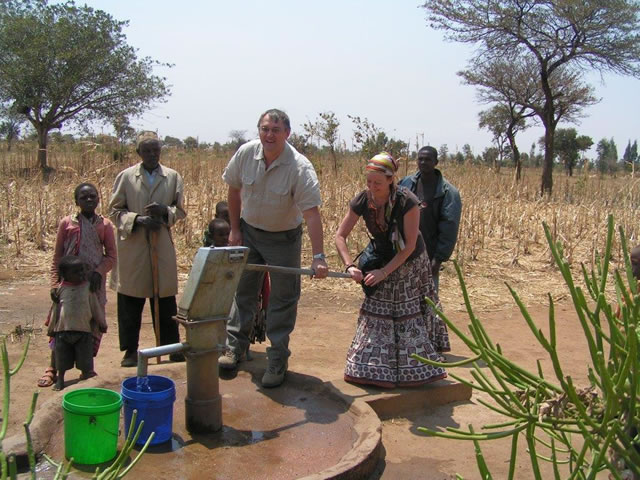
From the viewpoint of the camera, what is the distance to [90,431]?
2873mm

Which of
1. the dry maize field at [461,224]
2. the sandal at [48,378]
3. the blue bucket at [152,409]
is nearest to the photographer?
the blue bucket at [152,409]

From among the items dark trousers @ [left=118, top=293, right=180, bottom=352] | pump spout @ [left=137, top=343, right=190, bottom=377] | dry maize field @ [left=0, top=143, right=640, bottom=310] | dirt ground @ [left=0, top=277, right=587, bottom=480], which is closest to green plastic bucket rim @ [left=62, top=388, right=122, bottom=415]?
pump spout @ [left=137, top=343, right=190, bottom=377]

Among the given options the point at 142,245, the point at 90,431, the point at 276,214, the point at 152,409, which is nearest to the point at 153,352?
the point at 152,409

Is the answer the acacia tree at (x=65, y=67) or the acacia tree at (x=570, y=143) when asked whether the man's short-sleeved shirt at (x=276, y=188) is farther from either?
the acacia tree at (x=570, y=143)

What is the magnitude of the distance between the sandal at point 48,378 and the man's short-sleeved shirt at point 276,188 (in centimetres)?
162

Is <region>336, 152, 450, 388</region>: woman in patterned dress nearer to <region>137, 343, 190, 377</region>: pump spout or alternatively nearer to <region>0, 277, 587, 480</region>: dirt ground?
<region>0, 277, 587, 480</region>: dirt ground

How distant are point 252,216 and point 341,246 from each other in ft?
1.96

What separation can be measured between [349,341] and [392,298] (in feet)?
5.17

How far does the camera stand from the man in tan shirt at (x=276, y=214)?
3957mm

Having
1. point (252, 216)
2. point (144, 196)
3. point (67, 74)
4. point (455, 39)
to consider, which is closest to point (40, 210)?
point (144, 196)

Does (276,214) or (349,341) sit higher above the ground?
(276,214)

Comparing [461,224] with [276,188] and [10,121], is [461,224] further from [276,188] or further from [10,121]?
[10,121]

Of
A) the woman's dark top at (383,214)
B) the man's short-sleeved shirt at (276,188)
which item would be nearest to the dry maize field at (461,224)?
the woman's dark top at (383,214)

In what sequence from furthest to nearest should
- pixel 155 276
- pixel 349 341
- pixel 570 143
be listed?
pixel 570 143 → pixel 349 341 → pixel 155 276
